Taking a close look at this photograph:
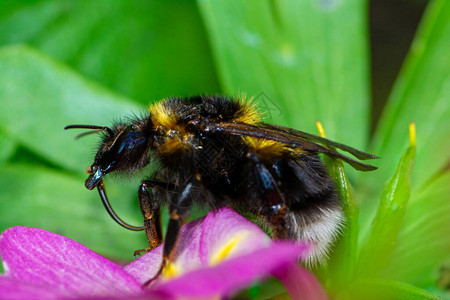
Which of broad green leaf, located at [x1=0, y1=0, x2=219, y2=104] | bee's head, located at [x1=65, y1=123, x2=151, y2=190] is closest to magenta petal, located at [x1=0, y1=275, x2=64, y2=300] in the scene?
bee's head, located at [x1=65, y1=123, x2=151, y2=190]

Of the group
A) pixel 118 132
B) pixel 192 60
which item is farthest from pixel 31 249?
pixel 192 60

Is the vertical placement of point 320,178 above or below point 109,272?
above

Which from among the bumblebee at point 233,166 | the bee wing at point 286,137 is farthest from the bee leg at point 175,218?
the bee wing at point 286,137

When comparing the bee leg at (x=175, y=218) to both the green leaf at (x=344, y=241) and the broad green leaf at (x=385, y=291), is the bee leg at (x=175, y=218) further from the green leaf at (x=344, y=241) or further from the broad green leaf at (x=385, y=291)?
the broad green leaf at (x=385, y=291)

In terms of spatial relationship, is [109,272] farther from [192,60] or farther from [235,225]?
[192,60]

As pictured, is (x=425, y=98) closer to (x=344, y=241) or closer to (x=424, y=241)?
(x=424, y=241)

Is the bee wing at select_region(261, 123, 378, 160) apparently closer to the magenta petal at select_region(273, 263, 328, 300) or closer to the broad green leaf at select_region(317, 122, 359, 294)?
the broad green leaf at select_region(317, 122, 359, 294)
